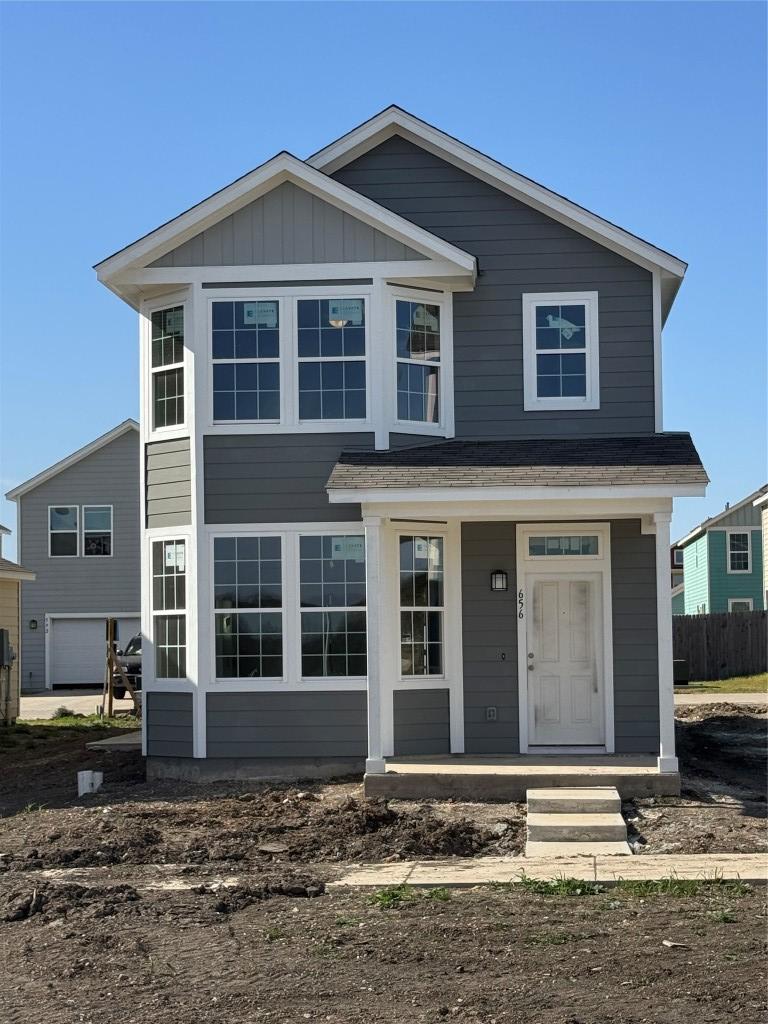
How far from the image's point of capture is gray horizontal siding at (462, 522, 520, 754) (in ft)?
46.9

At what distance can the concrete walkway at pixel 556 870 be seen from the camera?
30.2 ft

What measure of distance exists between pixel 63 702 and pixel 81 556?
6.02 meters

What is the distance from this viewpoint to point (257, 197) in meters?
14.4

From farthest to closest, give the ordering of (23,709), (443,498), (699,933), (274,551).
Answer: (23,709), (274,551), (443,498), (699,933)

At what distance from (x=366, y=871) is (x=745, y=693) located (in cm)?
2103

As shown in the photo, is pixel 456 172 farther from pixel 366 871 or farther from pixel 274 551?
pixel 366 871

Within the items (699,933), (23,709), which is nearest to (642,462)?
(699,933)

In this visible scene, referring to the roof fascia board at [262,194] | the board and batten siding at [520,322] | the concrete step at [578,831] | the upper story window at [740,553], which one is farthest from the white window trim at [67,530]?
the concrete step at [578,831]

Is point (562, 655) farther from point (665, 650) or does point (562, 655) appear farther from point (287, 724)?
point (287, 724)


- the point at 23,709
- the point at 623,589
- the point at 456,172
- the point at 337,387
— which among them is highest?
the point at 456,172

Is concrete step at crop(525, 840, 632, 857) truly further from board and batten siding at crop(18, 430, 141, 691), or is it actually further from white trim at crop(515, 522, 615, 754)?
board and batten siding at crop(18, 430, 141, 691)

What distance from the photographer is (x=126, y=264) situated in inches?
562

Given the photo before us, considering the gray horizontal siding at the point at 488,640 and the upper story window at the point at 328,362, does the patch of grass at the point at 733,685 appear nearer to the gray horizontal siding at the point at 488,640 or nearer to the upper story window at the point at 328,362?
the gray horizontal siding at the point at 488,640

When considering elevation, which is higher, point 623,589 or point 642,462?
point 642,462
